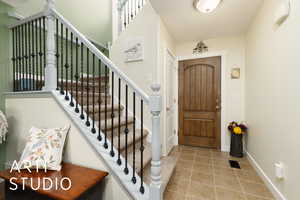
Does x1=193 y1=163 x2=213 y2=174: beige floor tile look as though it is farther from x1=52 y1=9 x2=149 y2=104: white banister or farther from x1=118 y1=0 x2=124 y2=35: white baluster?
x1=118 y1=0 x2=124 y2=35: white baluster

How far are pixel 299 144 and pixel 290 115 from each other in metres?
0.28

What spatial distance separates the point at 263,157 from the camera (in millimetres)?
2029

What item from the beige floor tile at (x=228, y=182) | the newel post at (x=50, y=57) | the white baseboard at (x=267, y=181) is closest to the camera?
the white baseboard at (x=267, y=181)

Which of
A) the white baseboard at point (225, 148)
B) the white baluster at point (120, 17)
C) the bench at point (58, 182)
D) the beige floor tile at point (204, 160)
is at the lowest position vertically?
the beige floor tile at point (204, 160)

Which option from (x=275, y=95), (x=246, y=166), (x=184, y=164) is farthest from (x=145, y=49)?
(x=246, y=166)

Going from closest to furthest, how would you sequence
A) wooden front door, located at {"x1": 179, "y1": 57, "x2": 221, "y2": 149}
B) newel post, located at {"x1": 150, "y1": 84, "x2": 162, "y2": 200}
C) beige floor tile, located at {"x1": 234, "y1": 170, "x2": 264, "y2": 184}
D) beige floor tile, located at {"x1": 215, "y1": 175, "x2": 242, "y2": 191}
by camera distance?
newel post, located at {"x1": 150, "y1": 84, "x2": 162, "y2": 200}, beige floor tile, located at {"x1": 215, "y1": 175, "x2": 242, "y2": 191}, beige floor tile, located at {"x1": 234, "y1": 170, "x2": 264, "y2": 184}, wooden front door, located at {"x1": 179, "y1": 57, "x2": 221, "y2": 149}

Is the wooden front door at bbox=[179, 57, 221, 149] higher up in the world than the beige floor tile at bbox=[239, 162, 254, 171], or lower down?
higher up

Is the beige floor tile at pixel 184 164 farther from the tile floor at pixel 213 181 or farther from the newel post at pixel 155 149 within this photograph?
the newel post at pixel 155 149

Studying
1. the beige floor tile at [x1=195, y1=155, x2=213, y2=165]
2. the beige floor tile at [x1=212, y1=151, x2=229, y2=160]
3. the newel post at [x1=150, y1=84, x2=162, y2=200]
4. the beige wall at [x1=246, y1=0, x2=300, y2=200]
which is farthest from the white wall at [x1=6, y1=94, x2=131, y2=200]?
the beige floor tile at [x1=212, y1=151, x2=229, y2=160]

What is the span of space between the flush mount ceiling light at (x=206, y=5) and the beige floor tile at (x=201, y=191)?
8.05 ft

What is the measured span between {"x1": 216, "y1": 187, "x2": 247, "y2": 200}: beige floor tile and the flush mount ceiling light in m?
2.47

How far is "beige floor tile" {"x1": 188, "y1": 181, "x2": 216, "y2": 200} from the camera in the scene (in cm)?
166

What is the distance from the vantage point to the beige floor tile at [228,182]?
72.6 inches

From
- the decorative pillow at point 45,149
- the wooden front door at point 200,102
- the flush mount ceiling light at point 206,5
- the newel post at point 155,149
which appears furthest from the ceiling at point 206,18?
the decorative pillow at point 45,149
